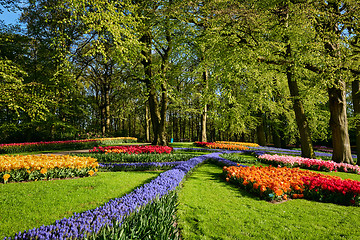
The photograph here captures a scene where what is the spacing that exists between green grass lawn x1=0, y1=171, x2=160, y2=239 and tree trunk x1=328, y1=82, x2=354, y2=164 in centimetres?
998

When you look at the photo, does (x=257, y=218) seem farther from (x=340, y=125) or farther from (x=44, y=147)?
(x=44, y=147)

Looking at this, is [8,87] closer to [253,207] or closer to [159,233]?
[159,233]

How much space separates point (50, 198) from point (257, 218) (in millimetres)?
4699

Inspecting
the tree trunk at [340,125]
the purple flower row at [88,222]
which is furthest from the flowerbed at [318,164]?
the purple flower row at [88,222]

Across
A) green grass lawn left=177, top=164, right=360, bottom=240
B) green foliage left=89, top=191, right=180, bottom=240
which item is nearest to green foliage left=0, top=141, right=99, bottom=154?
green grass lawn left=177, top=164, right=360, bottom=240

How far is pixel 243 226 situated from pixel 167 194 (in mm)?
1577

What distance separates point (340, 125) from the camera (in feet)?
31.0

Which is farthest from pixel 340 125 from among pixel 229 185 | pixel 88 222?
pixel 88 222

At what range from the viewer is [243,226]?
3.47 meters

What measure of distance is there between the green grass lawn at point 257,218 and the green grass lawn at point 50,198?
78.9 inches

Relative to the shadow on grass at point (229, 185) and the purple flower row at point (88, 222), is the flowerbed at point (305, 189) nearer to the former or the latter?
the shadow on grass at point (229, 185)

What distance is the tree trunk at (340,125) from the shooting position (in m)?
9.45

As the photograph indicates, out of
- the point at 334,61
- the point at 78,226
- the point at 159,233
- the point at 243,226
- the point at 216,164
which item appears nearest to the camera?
the point at 78,226

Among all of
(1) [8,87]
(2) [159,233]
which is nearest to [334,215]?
(2) [159,233]
